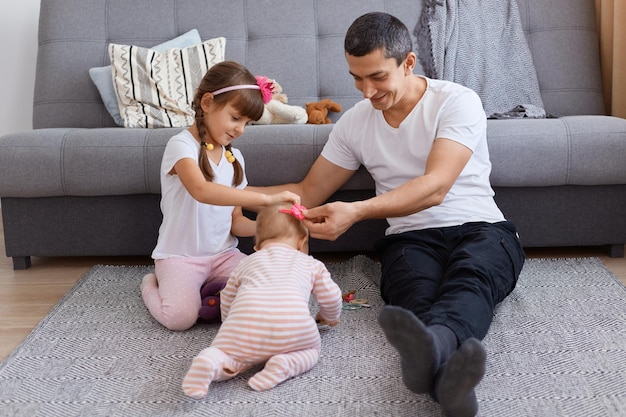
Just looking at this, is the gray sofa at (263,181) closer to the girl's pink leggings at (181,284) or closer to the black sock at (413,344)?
the girl's pink leggings at (181,284)

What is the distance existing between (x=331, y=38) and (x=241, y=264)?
1.54m

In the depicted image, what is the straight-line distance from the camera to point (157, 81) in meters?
2.75

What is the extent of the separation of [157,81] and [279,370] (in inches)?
61.7

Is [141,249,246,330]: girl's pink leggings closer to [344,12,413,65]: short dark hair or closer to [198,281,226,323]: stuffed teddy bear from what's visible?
[198,281,226,323]: stuffed teddy bear

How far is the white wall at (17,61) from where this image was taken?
328 cm

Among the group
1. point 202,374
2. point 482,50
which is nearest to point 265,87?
point 202,374

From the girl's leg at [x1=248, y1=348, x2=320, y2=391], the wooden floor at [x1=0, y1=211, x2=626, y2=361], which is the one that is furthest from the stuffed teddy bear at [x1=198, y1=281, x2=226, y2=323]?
the wooden floor at [x1=0, y1=211, x2=626, y2=361]

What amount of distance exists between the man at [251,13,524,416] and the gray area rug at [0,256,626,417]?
0.44 feet

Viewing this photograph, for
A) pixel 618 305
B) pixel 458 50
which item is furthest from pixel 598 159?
pixel 458 50

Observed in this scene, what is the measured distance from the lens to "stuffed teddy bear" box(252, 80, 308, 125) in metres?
2.63

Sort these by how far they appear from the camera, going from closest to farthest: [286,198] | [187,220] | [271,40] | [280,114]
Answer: [286,198]
[187,220]
[280,114]
[271,40]

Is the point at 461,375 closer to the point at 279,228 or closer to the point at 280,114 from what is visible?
the point at 279,228

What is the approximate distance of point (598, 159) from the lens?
89.8 inches

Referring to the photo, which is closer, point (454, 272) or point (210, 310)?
point (454, 272)
